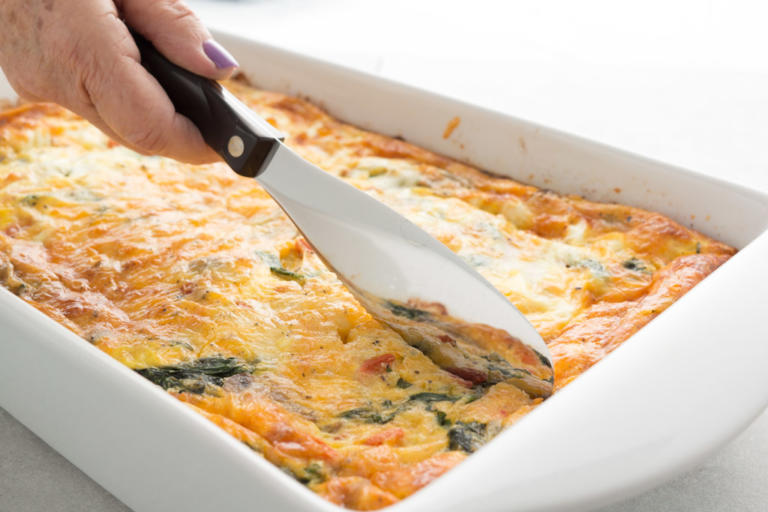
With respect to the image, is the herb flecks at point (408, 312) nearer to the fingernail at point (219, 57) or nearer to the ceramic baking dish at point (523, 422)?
the ceramic baking dish at point (523, 422)

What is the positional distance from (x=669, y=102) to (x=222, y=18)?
8.05 feet

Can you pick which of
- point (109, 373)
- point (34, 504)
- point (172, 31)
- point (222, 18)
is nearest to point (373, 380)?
point (109, 373)

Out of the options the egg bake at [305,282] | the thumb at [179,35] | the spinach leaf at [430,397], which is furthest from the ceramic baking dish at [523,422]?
the thumb at [179,35]

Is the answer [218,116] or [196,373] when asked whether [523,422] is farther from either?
[218,116]

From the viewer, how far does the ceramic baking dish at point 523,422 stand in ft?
3.47

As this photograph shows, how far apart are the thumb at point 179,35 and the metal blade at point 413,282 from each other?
293mm

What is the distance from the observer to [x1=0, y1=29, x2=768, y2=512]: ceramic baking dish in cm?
106

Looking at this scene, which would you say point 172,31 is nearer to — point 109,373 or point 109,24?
point 109,24

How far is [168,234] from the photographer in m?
1.94

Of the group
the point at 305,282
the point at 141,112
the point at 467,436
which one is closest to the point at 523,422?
the point at 467,436

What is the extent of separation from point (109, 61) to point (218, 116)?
10.0 inches

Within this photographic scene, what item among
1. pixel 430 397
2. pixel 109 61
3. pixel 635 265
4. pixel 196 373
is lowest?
pixel 196 373

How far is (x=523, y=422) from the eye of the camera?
3.79 feet

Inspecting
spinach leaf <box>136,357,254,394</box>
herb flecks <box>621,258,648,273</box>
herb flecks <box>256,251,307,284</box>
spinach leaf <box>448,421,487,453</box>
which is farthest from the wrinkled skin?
herb flecks <box>621,258,648,273</box>
